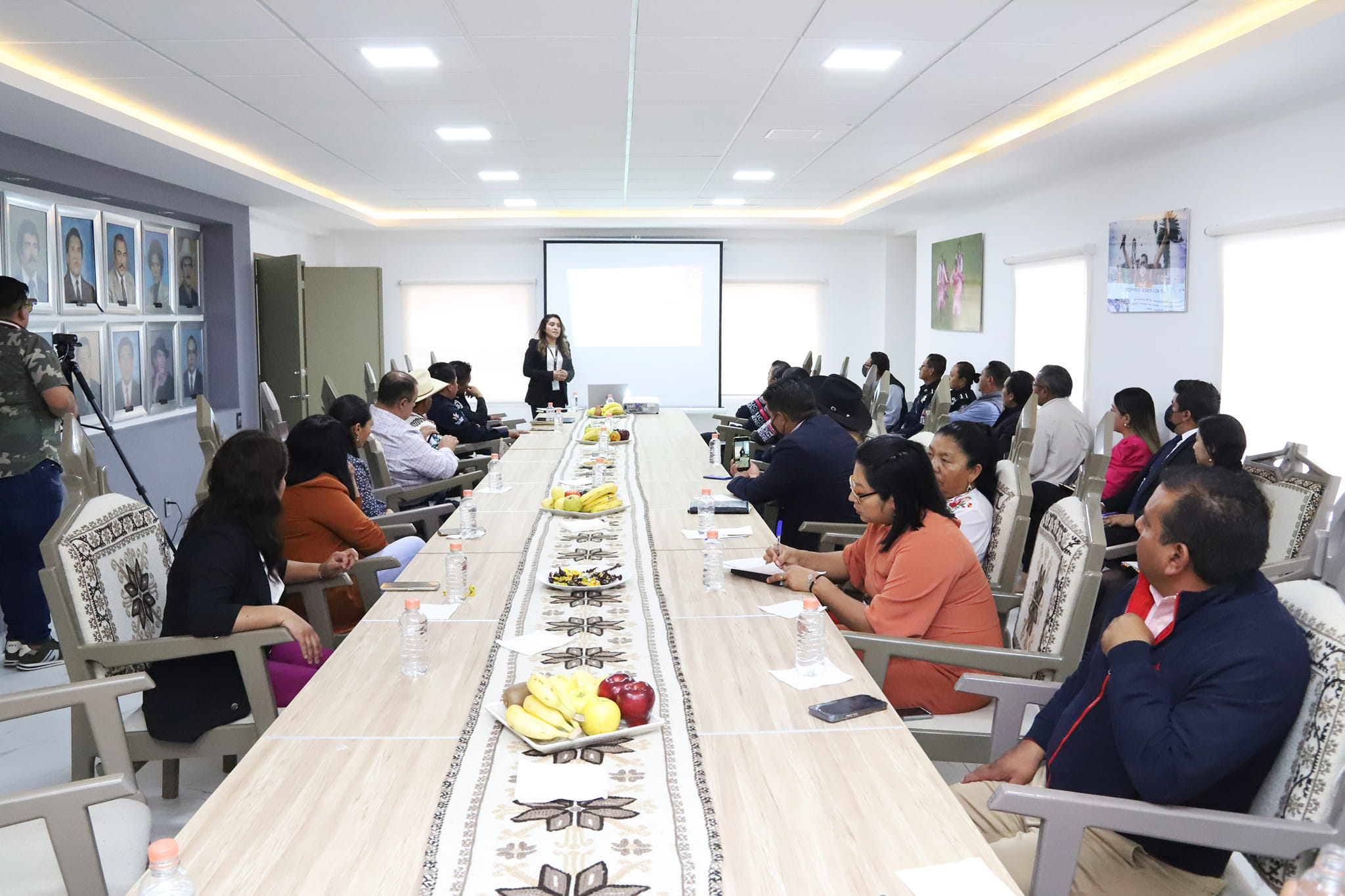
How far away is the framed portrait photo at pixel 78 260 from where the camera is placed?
21.0 ft

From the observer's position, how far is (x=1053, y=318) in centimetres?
799

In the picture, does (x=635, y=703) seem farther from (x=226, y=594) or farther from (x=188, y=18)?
(x=188, y=18)

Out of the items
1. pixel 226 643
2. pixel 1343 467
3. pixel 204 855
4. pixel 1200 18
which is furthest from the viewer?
pixel 1343 467

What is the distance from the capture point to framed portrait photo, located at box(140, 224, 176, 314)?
7695mm

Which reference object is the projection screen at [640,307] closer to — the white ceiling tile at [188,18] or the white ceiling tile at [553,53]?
the white ceiling tile at [553,53]

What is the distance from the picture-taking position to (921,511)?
274cm

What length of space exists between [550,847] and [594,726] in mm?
346

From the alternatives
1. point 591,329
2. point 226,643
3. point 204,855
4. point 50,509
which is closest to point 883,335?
point 591,329

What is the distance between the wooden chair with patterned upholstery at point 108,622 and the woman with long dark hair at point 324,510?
809mm

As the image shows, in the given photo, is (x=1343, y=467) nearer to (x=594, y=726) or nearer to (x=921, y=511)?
(x=921, y=511)

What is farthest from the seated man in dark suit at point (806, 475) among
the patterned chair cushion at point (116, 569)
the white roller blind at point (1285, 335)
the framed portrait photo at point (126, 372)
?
the framed portrait photo at point (126, 372)

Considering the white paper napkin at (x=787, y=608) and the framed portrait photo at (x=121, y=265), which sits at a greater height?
the framed portrait photo at (x=121, y=265)

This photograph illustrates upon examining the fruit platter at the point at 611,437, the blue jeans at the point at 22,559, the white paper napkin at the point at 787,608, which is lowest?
the blue jeans at the point at 22,559

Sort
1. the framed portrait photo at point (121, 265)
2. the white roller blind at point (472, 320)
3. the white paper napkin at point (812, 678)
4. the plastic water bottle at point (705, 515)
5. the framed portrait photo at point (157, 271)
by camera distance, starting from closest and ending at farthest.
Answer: the white paper napkin at point (812, 678) → the plastic water bottle at point (705, 515) → the framed portrait photo at point (121, 265) → the framed portrait photo at point (157, 271) → the white roller blind at point (472, 320)
